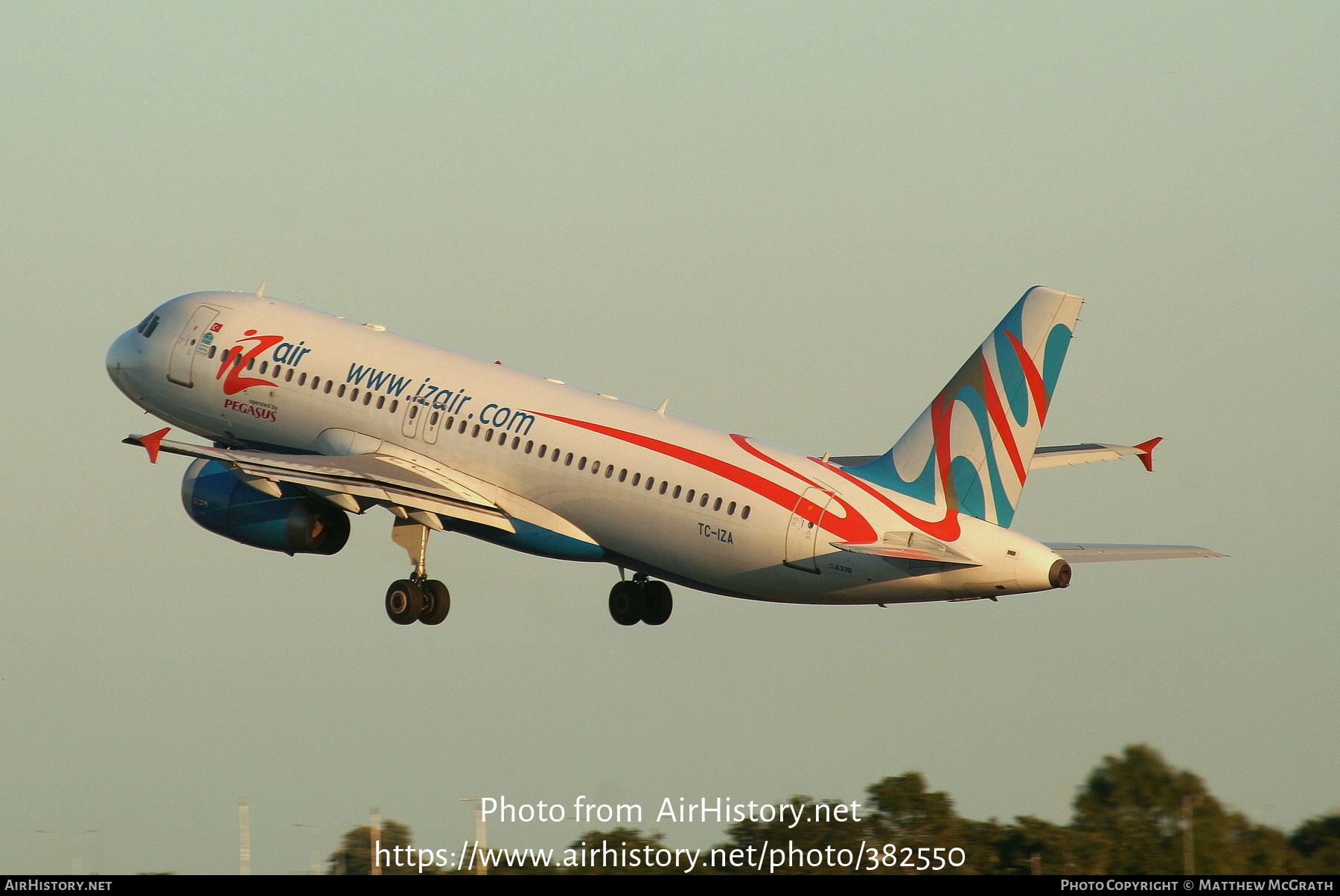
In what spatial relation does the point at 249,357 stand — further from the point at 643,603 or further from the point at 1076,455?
the point at 1076,455

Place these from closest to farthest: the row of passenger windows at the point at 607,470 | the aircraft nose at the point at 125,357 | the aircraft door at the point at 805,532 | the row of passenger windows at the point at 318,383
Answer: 1. the aircraft door at the point at 805,532
2. the row of passenger windows at the point at 607,470
3. the row of passenger windows at the point at 318,383
4. the aircraft nose at the point at 125,357

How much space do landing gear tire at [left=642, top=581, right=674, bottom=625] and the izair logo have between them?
1059 centimetres

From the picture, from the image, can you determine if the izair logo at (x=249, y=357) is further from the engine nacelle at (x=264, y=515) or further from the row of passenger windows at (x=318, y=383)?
the engine nacelle at (x=264, y=515)

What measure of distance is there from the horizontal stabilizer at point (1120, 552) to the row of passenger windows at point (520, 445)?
7.02 meters

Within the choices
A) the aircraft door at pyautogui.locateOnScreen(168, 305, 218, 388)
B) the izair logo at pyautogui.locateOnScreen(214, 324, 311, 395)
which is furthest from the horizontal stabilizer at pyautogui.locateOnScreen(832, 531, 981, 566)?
the aircraft door at pyautogui.locateOnScreen(168, 305, 218, 388)

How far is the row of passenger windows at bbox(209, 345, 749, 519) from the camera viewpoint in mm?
48312

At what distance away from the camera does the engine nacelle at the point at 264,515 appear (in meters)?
53.2

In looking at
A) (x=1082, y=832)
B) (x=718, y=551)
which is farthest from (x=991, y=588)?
(x=1082, y=832)

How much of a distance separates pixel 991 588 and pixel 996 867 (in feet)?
60.7

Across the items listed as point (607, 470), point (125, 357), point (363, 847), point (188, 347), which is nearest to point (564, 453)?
point (607, 470)

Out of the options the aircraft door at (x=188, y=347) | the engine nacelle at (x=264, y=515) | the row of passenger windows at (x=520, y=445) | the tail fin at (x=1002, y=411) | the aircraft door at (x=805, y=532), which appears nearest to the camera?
the tail fin at (x=1002, y=411)

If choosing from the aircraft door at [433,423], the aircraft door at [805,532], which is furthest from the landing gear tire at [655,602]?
the aircraft door at [805,532]

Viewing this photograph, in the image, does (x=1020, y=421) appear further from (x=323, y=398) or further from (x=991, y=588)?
(x=323, y=398)

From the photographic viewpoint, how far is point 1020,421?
4556 cm
